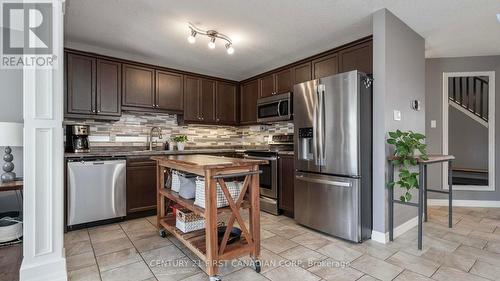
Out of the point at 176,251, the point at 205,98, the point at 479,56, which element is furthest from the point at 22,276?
the point at 479,56

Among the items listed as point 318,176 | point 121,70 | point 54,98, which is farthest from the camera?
point 121,70

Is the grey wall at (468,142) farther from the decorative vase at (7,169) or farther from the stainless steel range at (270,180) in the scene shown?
the decorative vase at (7,169)

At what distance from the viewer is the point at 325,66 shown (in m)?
3.47

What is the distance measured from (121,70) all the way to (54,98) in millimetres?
1913

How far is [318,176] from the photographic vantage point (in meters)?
2.90

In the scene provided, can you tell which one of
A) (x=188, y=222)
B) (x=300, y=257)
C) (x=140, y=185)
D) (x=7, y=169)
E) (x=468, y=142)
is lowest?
(x=300, y=257)

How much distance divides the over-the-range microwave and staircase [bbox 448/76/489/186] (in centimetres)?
383

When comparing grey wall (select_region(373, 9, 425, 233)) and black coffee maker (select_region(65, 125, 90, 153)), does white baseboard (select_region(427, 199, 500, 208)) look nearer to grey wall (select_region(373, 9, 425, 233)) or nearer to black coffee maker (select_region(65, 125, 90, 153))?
grey wall (select_region(373, 9, 425, 233))

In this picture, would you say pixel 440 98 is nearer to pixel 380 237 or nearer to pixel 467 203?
pixel 467 203

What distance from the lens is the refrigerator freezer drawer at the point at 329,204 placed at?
8.50ft

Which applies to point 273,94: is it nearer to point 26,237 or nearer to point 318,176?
point 318,176

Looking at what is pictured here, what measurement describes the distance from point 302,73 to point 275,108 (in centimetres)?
71

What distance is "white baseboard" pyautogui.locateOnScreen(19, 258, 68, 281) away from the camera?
5.88 ft

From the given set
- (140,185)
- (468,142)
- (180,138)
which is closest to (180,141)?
(180,138)
